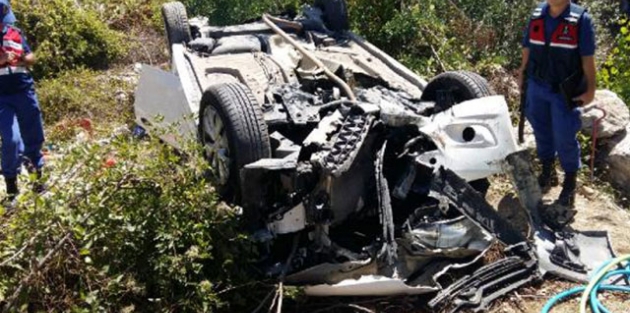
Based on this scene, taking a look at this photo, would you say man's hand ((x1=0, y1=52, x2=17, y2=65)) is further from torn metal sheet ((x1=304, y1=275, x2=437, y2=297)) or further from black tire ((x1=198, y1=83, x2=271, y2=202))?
torn metal sheet ((x1=304, y1=275, x2=437, y2=297))

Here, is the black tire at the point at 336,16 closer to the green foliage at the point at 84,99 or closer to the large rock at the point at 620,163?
the green foliage at the point at 84,99

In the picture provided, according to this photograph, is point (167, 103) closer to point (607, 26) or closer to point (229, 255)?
point (229, 255)

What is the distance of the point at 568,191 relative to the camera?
468cm

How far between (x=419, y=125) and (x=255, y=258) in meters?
1.26

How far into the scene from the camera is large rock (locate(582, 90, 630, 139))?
523cm

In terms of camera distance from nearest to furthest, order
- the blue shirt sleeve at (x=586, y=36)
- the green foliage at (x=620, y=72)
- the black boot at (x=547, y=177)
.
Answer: the blue shirt sleeve at (x=586, y=36), the black boot at (x=547, y=177), the green foliage at (x=620, y=72)

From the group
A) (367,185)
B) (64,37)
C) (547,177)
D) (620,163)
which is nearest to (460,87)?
(367,185)

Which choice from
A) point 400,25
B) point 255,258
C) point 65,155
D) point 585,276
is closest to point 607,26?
point 400,25

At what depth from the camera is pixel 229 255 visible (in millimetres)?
3482

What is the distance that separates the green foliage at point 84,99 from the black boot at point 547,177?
3.99m

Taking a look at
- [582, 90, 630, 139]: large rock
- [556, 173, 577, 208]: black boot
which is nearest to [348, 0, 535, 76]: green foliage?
[582, 90, 630, 139]: large rock

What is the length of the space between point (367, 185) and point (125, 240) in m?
1.40

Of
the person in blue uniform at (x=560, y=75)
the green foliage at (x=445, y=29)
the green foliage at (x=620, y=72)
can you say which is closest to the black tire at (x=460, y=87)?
the person in blue uniform at (x=560, y=75)

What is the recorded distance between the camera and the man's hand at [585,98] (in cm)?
436
